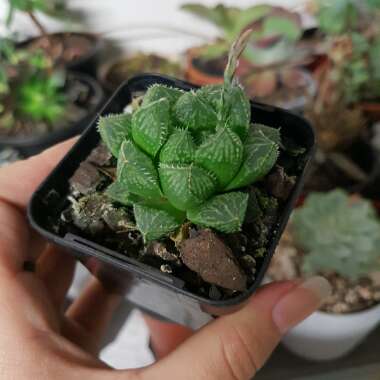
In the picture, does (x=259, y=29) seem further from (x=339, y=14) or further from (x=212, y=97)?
(x=212, y=97)

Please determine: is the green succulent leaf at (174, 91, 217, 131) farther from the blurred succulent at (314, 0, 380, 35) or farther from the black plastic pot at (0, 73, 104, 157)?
the black plastic pot at (0, 73, 104, 157)

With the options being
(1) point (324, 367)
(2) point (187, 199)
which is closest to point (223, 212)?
(2) point (187, 199)

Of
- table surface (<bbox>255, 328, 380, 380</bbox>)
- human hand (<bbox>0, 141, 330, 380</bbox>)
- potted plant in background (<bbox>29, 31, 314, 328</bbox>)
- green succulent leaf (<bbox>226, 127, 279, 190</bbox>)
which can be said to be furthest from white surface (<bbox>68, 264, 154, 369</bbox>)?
green succulent leaf (<bbox>226, 127, 279, 190</bbox>)

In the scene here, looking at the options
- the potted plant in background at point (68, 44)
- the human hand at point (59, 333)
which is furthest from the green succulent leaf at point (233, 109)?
the potted plant in background at point (68, 44)

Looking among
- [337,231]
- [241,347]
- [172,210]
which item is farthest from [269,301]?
[337,231]

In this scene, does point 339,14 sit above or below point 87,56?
above

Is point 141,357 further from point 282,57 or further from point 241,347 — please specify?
point 282,57
